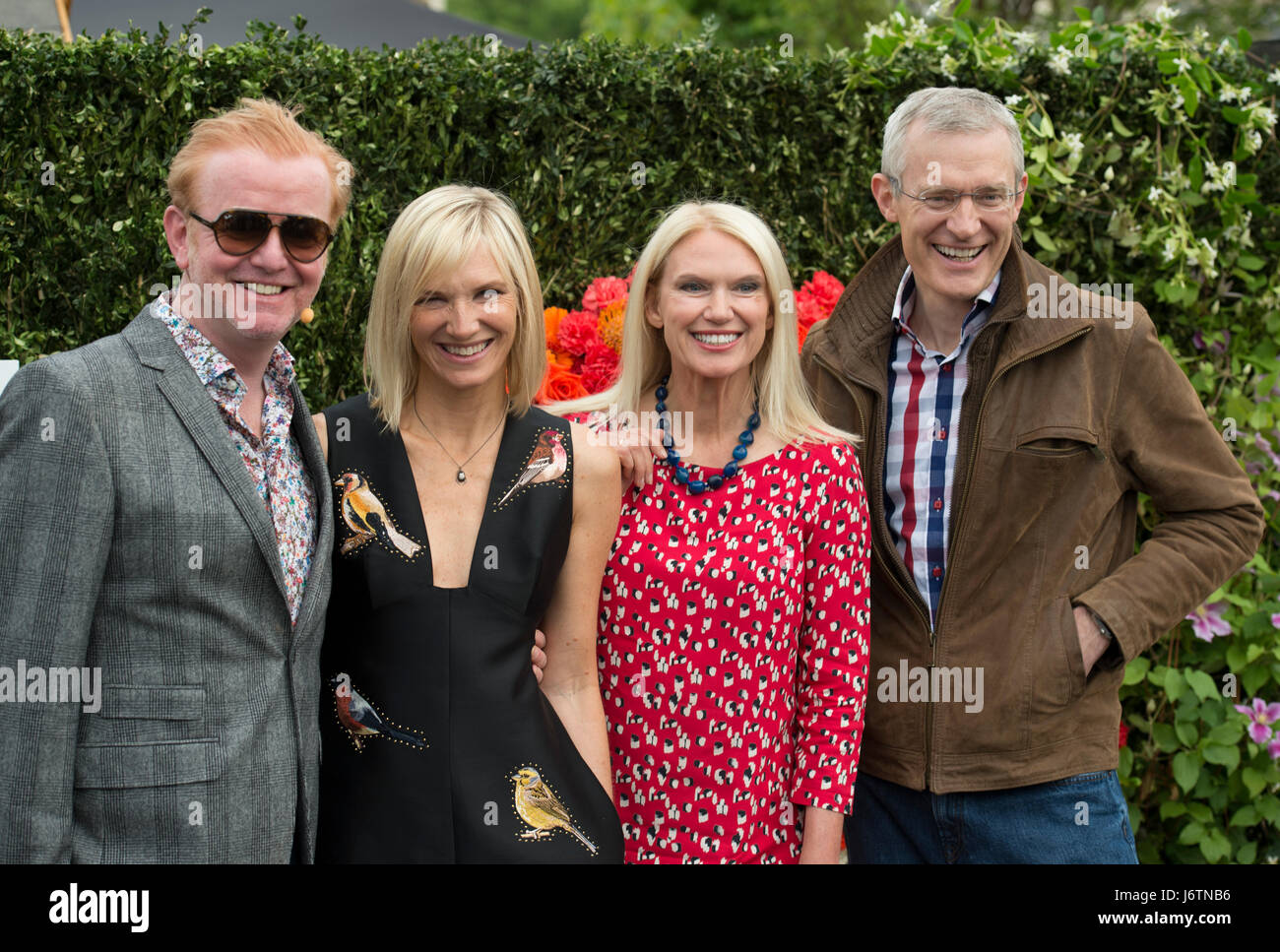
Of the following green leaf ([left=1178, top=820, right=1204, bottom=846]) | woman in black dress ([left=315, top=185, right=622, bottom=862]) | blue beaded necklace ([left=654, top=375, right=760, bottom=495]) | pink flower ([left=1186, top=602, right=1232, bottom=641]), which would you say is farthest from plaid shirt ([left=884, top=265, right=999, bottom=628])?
green leaf ([left=1178, top=820, right=1204, bottom=846])

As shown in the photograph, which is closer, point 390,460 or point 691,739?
point 390,460

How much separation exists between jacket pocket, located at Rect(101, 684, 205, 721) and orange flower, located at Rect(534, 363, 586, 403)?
1.89m

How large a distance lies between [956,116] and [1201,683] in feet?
8.30

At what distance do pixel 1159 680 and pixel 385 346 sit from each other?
3.23 m

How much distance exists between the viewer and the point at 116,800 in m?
2.01

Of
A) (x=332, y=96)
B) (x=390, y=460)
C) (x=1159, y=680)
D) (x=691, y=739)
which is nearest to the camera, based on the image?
(x=390, y=460)

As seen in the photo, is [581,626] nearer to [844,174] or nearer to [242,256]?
[242,256]

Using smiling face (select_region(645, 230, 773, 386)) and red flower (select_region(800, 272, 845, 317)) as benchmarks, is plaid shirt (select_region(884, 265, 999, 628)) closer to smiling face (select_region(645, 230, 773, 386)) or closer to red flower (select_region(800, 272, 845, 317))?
smiling face (select_region(645, 230, 773, 386))

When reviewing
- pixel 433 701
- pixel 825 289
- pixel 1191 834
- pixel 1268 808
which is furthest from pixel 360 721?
pixel 1268 808

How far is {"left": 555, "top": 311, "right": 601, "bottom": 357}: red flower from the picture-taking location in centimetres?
387

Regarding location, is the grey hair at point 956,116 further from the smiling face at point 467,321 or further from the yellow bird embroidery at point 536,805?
the yellow bird embroidery at point 536,805

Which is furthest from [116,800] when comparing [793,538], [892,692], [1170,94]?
[1170,94]

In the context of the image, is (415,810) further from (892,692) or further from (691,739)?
(892,692)

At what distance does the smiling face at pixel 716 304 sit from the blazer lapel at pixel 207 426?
3.60 feet
